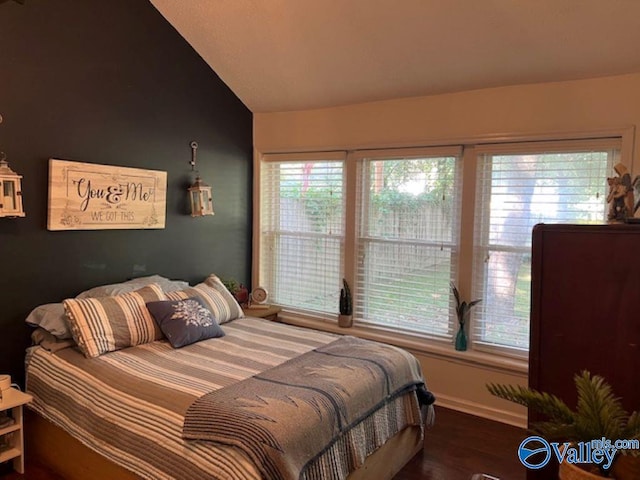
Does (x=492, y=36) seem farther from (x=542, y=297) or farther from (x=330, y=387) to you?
(x=330, y=387)

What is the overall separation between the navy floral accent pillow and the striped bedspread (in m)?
0.06

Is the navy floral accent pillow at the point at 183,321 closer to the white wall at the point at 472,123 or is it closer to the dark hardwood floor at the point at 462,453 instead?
the dark hardwood floor at the point at 462,453

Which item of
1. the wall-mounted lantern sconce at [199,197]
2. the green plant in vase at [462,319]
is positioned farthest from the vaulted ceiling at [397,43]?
the green plant in vase at [462,319]

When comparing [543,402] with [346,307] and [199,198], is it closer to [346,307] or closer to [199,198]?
[346,307]

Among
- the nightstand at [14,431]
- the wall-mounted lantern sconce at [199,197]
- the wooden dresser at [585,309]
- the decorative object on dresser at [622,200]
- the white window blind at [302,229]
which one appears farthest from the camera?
the white window blind at [302,229]

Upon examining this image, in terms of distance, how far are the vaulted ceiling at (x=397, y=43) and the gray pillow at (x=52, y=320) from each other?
7.12ft

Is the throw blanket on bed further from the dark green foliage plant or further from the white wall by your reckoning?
the dark green foliage plant

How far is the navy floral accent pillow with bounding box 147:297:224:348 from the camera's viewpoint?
2766mm

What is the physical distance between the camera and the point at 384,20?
290 cm

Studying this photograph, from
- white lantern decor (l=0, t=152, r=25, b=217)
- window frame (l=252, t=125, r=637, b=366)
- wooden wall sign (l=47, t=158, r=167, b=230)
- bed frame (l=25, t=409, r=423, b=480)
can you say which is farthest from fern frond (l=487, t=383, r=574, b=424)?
wooden wall sign (l=47, t=158, r=167, b=230)

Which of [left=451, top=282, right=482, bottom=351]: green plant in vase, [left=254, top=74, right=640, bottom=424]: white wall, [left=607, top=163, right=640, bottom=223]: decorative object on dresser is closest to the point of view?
[left=607, top=163, right=640, bottom=223]: decorative object on dresser

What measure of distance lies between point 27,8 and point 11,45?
25 cm

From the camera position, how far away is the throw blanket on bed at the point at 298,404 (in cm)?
176

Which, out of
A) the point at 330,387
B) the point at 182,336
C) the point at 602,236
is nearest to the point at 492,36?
the point at 602,236
